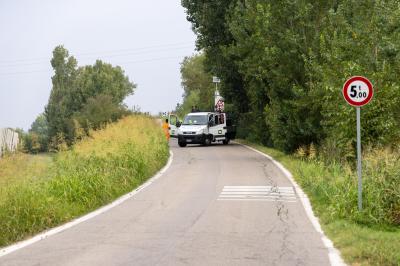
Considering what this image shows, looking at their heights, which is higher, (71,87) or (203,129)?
(71,87)

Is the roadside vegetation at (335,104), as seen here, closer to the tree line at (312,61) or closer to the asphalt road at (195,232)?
the tree line at (312,61)

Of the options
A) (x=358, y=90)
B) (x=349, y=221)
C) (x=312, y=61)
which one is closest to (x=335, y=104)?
(x=312, y=61)

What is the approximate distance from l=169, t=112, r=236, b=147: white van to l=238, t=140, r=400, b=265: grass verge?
20082 millimetres

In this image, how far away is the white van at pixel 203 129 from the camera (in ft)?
124

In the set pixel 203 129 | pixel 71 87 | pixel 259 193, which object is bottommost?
pixel 259 193

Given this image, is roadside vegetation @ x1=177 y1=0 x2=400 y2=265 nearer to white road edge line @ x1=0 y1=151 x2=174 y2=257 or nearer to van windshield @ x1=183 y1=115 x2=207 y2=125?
van windshield @ x1=183 y1=115 x2=207 y2=125

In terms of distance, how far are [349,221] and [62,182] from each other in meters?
6.39

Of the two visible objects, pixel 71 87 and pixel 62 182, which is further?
pixel 71 87

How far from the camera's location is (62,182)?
14305 mm

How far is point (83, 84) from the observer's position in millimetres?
96250

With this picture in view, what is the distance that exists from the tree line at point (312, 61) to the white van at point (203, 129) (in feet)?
6.97

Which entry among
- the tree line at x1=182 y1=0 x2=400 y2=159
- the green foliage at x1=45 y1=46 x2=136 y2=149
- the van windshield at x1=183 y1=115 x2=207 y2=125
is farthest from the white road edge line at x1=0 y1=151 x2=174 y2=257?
the green foliage at x1=45 y1=46 x2=136 y2=149

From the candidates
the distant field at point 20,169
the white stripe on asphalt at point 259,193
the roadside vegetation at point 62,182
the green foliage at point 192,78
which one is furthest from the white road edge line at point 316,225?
the green foliage at point 192,78

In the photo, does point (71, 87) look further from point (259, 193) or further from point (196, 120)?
point (259, 193)
